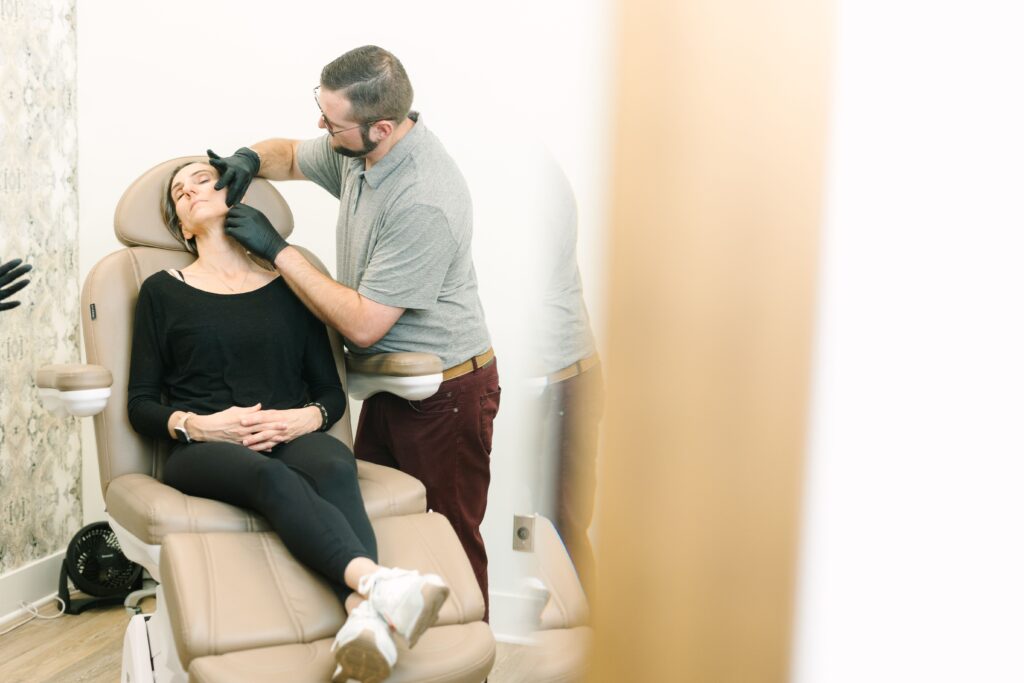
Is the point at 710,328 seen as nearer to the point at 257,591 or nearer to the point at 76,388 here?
the point at 257,591

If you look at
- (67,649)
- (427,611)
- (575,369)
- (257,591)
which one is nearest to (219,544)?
(257,591)

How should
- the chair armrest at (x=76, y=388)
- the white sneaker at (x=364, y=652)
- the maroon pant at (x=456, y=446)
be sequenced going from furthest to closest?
1. the maroon pant at (x=456, y=446)
2. the chair armrest at (x=76, y=388)
3. the white sneaker at (x=364, y=652)

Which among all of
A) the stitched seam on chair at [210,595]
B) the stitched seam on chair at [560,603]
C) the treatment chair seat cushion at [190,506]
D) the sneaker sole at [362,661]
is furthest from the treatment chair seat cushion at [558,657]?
the treatment chair seat cushion at [190,506]

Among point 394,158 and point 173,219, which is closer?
point 394,158

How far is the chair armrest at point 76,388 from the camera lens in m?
1.59

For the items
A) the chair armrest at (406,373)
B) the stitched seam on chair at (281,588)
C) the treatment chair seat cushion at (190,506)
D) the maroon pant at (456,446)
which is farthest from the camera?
the maroon pant at (456,446)

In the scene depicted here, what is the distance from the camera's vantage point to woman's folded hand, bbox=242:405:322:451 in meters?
1.72

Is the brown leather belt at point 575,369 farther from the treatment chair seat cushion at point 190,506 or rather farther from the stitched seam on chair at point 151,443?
the stitched seam on chair at point 151,443

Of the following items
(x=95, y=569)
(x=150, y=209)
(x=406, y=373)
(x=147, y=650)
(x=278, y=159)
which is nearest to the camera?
(x=147, y=650)

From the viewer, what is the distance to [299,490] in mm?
1506

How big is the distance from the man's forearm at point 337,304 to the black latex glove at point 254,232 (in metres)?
0.03

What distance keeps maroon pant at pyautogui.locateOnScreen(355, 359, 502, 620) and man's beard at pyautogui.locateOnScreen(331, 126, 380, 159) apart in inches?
19.9

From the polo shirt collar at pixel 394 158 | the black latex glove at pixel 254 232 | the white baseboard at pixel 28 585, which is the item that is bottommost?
the white baseboard at pixel 28 585

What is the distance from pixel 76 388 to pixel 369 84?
0.81 meters
